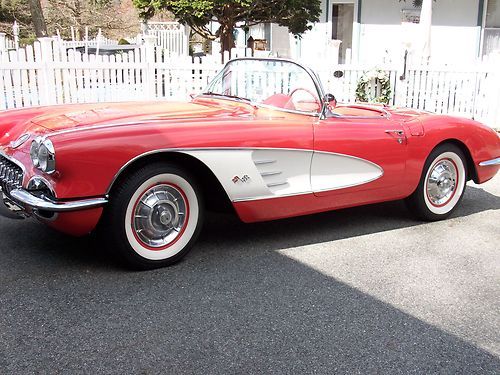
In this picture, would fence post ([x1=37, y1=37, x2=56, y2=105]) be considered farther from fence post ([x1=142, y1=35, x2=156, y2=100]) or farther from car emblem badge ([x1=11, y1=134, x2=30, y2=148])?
car emblem badge ([x1=11, y1=134, x2=30, y2=148])

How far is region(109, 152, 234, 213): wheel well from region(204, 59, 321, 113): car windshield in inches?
36.9

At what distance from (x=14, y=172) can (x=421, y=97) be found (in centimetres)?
878

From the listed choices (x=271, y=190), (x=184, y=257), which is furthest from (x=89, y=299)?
(x=271, y=190)

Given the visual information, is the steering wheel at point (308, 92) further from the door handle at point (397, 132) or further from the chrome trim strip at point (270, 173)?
the chrome trim strip at point (270, 173)

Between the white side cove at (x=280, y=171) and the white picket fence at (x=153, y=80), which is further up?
the white picket fence at (x=153, y=80)

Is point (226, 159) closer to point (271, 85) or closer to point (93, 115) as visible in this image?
point (93, 115)

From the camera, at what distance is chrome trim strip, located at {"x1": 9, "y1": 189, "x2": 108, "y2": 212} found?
3275 mm

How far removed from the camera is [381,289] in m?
3.58

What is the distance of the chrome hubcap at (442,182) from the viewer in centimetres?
505

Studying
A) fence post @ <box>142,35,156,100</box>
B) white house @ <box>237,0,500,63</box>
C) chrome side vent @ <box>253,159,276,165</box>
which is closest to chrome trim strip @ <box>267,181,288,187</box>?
chrome side vent @ <box>253,159,276,165</box>

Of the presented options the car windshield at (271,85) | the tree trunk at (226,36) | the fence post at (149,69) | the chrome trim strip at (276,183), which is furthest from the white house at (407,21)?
the chrome trim strip at (276,183)

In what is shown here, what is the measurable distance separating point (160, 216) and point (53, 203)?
707 mm

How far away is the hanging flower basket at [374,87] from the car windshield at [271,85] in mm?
6101

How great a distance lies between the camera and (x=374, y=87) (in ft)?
35.0
